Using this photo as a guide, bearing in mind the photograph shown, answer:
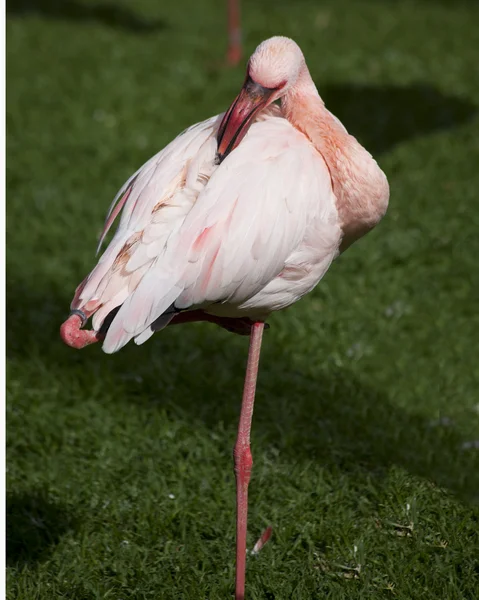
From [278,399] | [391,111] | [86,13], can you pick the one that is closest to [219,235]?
[278,399]

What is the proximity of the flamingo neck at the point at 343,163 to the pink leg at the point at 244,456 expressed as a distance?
462 mm

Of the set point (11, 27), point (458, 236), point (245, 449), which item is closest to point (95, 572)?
point (245, 449)

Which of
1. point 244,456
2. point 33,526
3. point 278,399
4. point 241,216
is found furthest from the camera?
point 278,399

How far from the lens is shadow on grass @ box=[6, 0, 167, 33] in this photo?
10733 mm

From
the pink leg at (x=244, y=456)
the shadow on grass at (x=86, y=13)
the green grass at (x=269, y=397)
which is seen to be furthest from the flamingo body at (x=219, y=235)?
the shadow on grass at (x=86, y=13)

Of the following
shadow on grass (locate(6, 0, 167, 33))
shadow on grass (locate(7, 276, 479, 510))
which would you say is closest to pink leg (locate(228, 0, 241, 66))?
shadow on grass (locate(6, 0, 167, 33))

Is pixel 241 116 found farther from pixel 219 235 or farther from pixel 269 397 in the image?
pixel 269 397

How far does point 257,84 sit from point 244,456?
1247 millimetres

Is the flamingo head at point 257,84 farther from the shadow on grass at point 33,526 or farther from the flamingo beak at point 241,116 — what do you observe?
Result: the shadow on grass at point 33,526

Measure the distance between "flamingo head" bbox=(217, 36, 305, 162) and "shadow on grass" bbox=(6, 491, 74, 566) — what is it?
1594 millimetres

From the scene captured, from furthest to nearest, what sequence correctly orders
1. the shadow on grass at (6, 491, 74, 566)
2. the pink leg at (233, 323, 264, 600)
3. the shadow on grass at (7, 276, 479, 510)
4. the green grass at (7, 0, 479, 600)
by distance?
the shadow on grass at (7, 276, 479, 510)
the shadow on grass at (6, 491, 74, 566)
the green grass at (7, 0, 479, 600)
the pink leg at (233, 323, 264, 600)

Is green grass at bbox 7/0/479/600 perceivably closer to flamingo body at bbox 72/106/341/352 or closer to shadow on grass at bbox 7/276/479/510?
shadow on grass at bbox 7/276/479/510

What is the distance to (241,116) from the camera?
9.87ft

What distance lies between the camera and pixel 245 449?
339 cm
